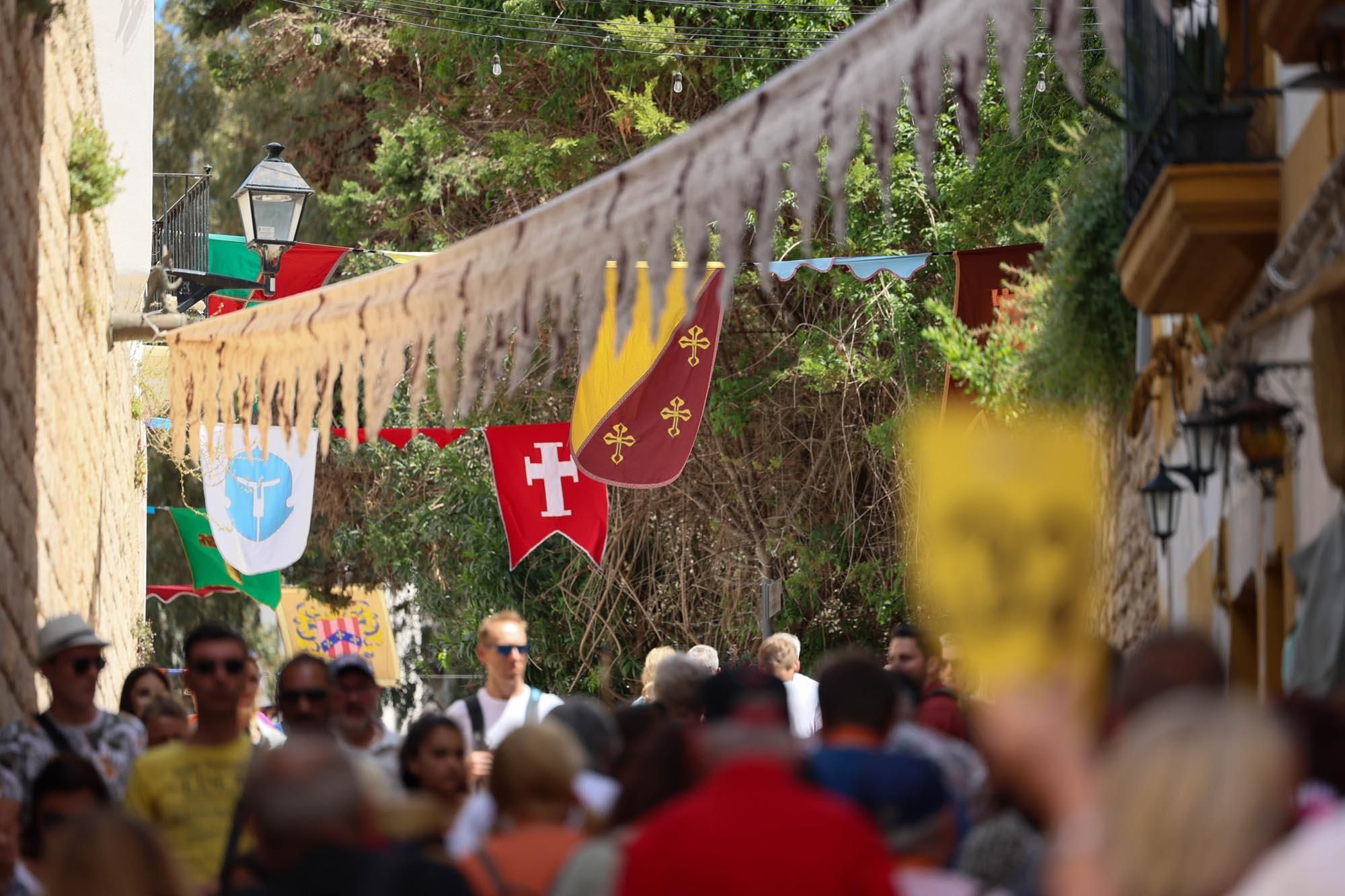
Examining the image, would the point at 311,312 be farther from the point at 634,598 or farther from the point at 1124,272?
the point at 634,598

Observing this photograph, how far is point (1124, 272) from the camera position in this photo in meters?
8.89

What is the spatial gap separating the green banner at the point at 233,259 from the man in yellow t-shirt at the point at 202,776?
554 inches

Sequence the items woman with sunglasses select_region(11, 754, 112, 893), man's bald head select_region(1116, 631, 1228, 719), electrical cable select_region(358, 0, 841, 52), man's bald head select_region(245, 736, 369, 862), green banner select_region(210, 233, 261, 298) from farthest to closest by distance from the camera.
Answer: electrical cable select_region(358, 0, 841, 52)
green banner select_region(210, 233, 261, 298)
woman with sunglasses select_region(11, 754, 112, 893)
man's bald head select_region(1116, 631, 1228, 719)
man's bald head select_region(245, 736, 369, 862)

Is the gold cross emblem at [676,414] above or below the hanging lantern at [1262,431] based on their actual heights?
below

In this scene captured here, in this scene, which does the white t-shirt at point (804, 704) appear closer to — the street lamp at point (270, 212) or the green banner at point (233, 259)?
the street lamp at point (270, 212)

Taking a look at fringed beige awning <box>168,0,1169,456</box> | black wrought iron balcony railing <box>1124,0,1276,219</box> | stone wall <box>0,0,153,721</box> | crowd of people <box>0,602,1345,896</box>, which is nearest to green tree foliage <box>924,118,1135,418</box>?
black wrought iron balcony railing <box>1124,0,1276,219</box>

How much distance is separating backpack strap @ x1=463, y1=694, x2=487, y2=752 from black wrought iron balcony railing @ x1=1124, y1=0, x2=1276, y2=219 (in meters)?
3.64

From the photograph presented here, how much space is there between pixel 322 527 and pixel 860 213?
947cm

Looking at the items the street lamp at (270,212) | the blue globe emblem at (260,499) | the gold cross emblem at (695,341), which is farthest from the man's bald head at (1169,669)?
the blue globe emblem at (260,499)

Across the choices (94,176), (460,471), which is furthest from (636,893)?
(460,471)

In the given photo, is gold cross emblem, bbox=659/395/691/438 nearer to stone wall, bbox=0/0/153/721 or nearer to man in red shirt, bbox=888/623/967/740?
stone wall, bbox=0/0/153/721

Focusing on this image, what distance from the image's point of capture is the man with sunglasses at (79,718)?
22.1 ft

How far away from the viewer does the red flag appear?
58.0 feet

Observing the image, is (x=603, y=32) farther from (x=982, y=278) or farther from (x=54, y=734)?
(x=54, y=734)
